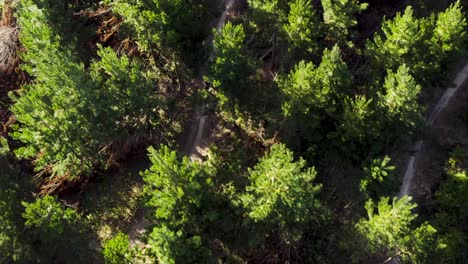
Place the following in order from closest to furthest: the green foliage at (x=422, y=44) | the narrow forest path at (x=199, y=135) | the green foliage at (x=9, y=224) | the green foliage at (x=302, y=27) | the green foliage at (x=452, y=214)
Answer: the green foliage at (x=9, y=224) < the green foliage at (x=422, y=44) < the green foliage at (x=302, y=27) < the green foliage at (x=452, y=214) < the narrow forest path at (x=199, y=135)

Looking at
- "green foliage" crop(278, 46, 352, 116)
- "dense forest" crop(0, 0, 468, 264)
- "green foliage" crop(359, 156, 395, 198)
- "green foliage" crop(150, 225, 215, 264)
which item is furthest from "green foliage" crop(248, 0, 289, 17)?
"green foliage" crop(150, 225, 215, 264)

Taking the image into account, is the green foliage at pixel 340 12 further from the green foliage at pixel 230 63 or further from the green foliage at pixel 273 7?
the green foliage at pixel 230 63

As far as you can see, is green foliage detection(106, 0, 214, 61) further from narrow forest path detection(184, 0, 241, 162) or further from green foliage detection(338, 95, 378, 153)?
green foliage detection(338, 95, 378, 153)

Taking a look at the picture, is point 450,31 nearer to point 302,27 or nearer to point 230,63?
point 302,27

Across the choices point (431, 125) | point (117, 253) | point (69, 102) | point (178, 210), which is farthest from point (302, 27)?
point (117, 253)

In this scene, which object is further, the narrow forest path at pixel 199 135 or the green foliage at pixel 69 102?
the narrow forest path at pixel 199 135

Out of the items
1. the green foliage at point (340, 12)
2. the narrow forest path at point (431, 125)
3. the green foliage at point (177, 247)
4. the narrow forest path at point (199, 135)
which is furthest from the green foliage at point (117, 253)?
the narrow forest path at point (431, 125)
